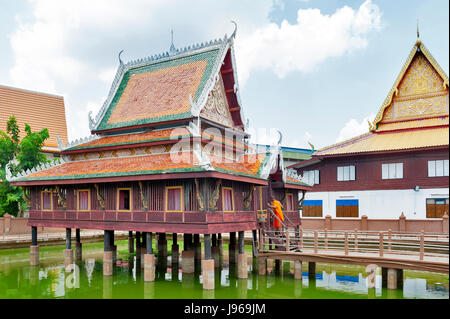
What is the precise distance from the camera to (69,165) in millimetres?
23312

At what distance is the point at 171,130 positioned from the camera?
68.6 feet

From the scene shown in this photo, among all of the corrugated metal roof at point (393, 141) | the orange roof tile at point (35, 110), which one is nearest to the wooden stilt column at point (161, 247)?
the corrugated metal roof at point (393, 141)

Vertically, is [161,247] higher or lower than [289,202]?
lower

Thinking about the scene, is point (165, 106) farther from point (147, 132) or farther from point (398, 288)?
point (398, 288)

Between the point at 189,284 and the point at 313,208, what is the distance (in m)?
18.5

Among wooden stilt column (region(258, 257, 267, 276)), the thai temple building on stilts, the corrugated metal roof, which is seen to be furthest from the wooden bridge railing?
the corrugated metal roof

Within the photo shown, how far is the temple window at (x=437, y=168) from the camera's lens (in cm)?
2831

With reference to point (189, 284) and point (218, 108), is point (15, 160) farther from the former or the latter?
point (189, 284)

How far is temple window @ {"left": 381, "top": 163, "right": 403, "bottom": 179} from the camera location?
3056 centimetres

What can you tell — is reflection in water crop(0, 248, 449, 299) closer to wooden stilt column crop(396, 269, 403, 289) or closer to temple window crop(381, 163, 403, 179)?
wooden stilt column crop(396, 269, 403, 289)

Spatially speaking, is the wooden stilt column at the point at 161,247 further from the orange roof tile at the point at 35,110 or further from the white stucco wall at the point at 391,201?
the orange roof tile at the point at 35,110

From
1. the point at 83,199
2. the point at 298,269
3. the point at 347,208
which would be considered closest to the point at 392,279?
the point at 298,269

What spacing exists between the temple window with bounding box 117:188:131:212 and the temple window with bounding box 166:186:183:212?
2.38 metres
